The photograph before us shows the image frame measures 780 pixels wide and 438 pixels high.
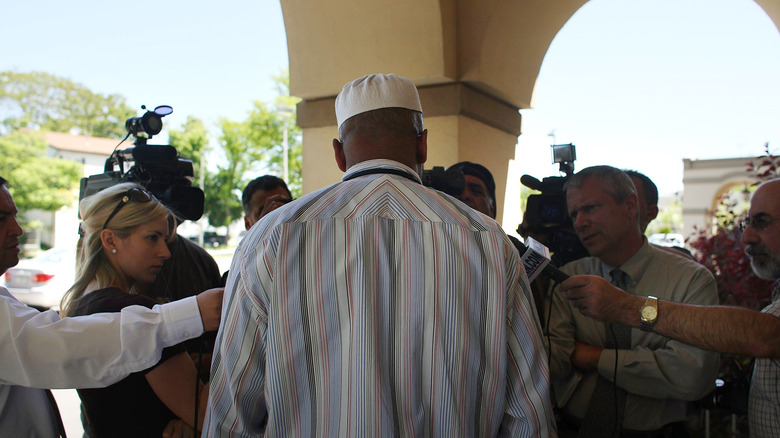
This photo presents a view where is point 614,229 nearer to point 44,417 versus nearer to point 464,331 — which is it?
point 464,331

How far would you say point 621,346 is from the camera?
215 cm

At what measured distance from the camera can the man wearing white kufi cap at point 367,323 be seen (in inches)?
51.3

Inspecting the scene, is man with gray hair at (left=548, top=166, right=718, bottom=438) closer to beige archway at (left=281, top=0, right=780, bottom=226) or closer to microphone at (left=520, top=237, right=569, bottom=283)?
microphone at (left=520, top=237, right=569, bottom=283)

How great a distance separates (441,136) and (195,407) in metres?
2.27

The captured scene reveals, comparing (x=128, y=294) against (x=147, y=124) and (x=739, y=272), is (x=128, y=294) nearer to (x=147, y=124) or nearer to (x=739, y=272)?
(x=147, y=124)

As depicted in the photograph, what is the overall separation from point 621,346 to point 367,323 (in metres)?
1.29

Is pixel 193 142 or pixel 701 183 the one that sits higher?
pixel 193 142

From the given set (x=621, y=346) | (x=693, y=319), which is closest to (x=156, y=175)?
(x=621, y=346)

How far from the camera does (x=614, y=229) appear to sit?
7.47ft

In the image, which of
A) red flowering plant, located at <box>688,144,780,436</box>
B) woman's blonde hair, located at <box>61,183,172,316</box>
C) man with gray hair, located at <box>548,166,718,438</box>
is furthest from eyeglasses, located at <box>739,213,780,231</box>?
woman's blonde hair, located at <box>61,183,172,316</box>

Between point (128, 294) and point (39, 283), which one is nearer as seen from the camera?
point (128, 294)

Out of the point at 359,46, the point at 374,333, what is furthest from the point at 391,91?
the point at 359,46

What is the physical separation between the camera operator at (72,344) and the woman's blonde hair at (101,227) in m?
0.38

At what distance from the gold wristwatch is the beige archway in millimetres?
1777
